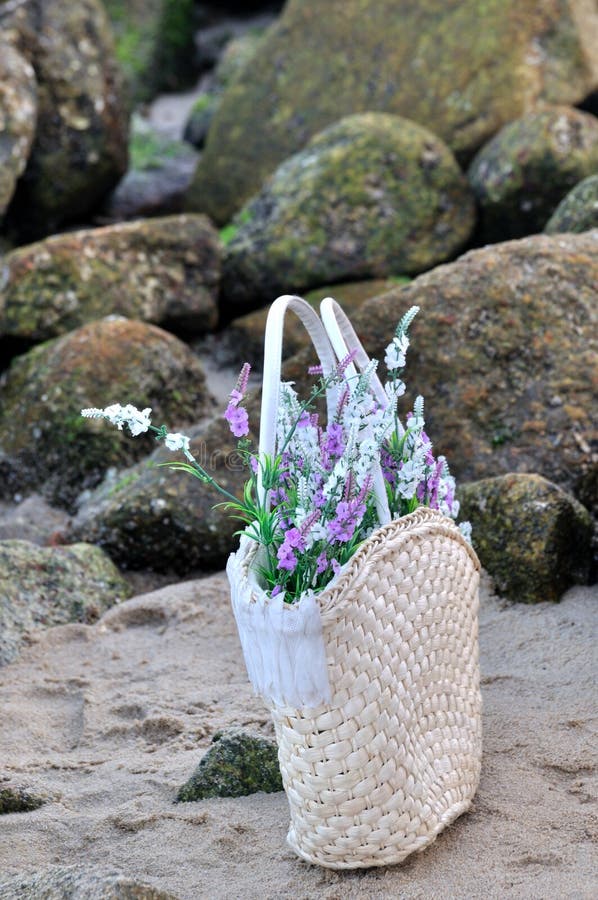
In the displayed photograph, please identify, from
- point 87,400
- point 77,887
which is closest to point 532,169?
point 87,400

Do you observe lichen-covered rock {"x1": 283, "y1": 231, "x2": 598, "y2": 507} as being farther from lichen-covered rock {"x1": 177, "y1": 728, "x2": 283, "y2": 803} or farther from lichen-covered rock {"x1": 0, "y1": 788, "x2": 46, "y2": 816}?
lichen-covered rock {"x1": 0, "y1": 788, "x2": 46, "y2": 816}

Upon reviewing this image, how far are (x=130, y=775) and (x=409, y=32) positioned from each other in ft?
21.8

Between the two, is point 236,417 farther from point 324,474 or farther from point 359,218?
point 359,218

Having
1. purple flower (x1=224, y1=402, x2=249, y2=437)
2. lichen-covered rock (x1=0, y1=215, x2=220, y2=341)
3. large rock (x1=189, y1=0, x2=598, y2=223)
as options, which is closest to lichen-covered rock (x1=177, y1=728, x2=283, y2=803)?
purple flower (x1=224, y1=402, x2=249, y2=437)

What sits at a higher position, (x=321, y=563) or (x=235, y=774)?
(x=321, y=563)

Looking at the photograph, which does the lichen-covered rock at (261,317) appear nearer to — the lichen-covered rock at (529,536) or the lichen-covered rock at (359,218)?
the lichen-covered rock at (359,218)

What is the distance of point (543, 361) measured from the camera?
4.64m

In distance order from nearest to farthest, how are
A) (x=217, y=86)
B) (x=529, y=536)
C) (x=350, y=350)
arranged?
(x=350, y=350) < (x=529, y=536) < (x=217, y=86)

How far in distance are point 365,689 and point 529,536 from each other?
1592 millimetres

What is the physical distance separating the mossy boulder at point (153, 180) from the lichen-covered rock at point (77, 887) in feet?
24.9

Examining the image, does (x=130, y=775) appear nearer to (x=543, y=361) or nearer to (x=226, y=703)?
(x=226, y=703)

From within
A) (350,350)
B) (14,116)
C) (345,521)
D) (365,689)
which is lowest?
(365,689)

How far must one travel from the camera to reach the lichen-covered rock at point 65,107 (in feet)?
28.2

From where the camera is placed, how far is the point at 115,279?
678 centimetres
